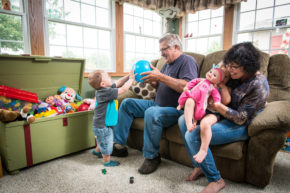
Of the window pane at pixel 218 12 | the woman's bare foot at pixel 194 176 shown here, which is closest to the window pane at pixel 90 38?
the window pane at pixel 218 12

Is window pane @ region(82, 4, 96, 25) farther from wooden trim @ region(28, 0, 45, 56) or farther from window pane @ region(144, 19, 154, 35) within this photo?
window pane @ region(144, 19, 154, 35)

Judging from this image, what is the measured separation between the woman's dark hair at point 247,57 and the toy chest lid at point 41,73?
1633mm

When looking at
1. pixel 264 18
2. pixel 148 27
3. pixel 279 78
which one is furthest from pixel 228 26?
pixel 279 78

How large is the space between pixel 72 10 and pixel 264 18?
3.18 metres

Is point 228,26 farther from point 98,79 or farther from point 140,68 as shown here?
point 98,79

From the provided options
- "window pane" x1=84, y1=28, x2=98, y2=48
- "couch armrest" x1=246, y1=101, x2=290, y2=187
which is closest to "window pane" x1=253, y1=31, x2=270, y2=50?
"couch armrest" x1=246, y1=101, x2=290, y2=187

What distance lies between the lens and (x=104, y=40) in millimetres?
3225

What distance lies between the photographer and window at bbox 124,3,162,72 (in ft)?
11.6

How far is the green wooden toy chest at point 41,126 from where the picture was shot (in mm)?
1465

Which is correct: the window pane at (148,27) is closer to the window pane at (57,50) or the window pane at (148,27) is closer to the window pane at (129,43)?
the window pane at (129,43)

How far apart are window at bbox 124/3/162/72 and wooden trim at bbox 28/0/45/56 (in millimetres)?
1451

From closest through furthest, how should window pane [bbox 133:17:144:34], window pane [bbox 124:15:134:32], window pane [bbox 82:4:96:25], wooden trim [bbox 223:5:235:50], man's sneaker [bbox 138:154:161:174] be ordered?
man's sneaker [bbox 138:154:161:174]
window pane [bbox 82:4:96:25]
wooden trim [bbox 223:5:235:50]
window pane [bbox 124:15:134:32]
window pane [bbox 133:17:144:34]

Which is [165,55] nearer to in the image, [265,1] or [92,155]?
[92,155]

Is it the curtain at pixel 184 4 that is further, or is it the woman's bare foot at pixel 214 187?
the curtain at pixel 184 4
